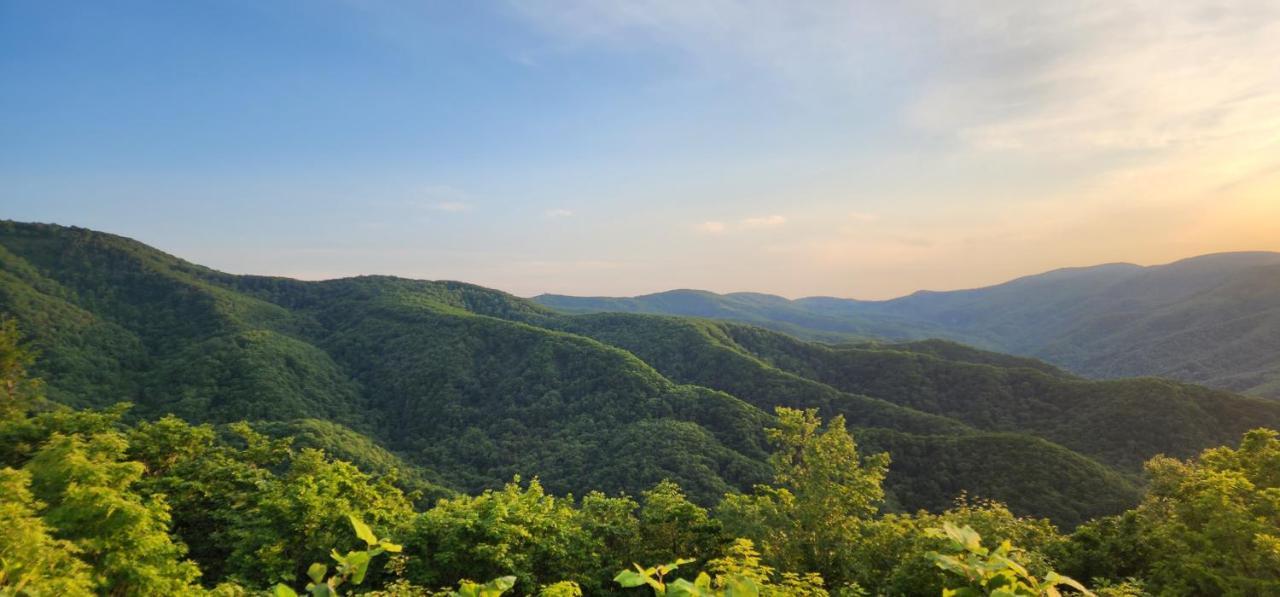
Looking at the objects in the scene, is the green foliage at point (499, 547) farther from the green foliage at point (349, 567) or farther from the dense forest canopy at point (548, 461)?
the green foliage at point (349, 567)

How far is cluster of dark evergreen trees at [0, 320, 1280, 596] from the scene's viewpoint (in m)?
19.7

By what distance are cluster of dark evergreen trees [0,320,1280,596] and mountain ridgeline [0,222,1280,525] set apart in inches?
2361

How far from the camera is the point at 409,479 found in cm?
9975

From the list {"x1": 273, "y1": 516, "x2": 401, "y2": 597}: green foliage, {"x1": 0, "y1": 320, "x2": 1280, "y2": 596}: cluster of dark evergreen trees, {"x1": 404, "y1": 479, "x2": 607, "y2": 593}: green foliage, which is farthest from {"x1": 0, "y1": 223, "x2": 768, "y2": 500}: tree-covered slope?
{"x1": 273, "y1": 516, "x2": 401, "y2": 597}: green foliage

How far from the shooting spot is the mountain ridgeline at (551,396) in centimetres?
9906

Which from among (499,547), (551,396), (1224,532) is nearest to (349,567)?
(499,547)

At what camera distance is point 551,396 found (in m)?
150

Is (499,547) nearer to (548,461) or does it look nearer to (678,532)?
(678,532)

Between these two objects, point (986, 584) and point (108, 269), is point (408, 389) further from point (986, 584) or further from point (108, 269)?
point (986, 584)

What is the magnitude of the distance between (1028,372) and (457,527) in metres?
173

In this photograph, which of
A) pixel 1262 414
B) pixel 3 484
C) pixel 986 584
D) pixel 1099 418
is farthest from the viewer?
pixel 1099 418

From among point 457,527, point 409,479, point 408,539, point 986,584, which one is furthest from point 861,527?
point 409,479

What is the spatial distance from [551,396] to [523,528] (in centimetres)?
12639

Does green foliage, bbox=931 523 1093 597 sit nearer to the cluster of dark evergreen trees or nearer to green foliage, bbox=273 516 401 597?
green foliage, bbox=273 516 401 597
